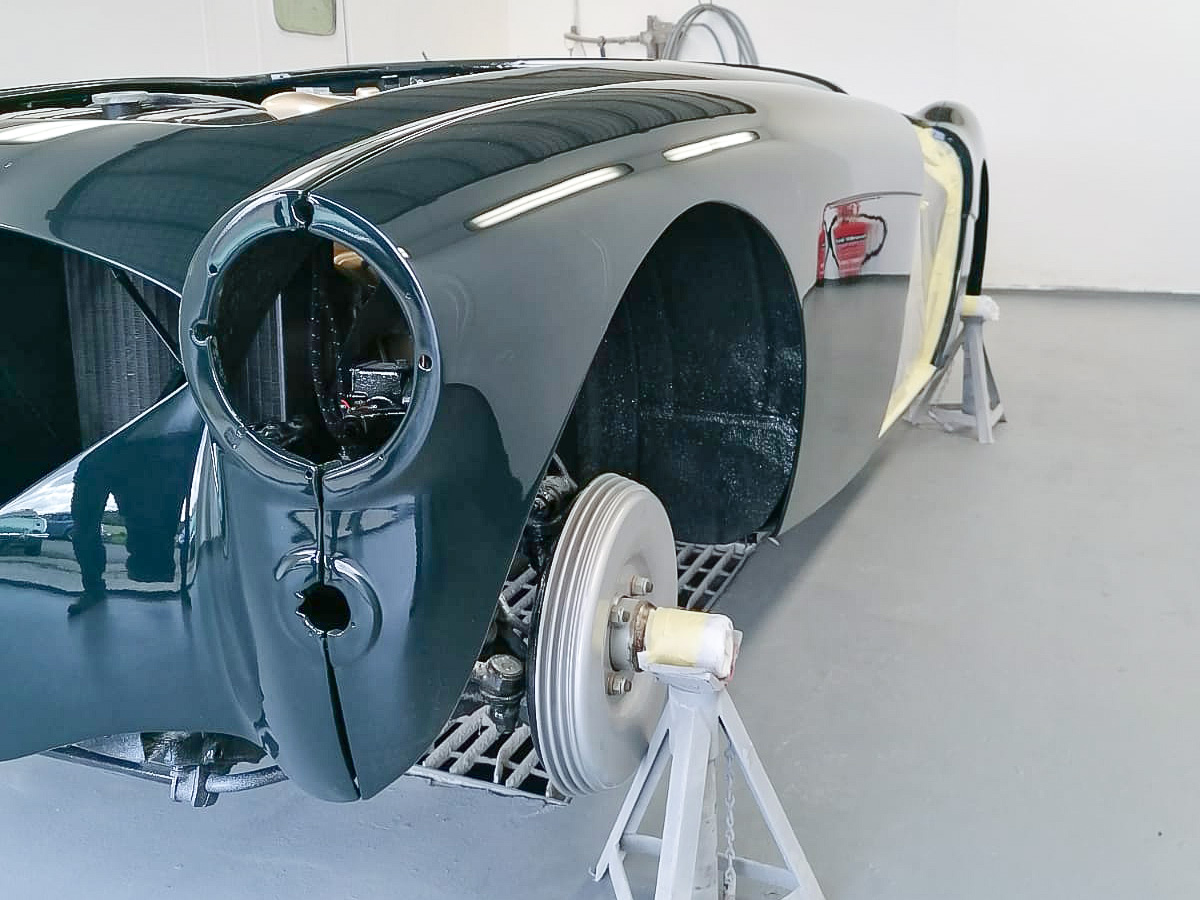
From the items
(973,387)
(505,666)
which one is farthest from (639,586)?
(973,387)

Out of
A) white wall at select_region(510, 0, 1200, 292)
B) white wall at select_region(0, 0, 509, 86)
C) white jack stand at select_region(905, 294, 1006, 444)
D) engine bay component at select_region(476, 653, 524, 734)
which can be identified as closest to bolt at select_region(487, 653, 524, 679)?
engine bay component at select_region(476, 653, 524, 734)

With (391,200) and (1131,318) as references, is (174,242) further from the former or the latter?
(1131,318)

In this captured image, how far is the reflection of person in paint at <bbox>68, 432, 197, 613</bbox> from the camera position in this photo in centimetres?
93

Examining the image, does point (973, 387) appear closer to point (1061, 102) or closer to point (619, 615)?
point (619, 615)

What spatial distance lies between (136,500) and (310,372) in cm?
20

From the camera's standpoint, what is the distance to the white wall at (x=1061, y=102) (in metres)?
6.29

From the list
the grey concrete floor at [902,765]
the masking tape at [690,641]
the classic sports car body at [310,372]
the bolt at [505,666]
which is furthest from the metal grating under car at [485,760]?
the classic sports car body at [310,372]

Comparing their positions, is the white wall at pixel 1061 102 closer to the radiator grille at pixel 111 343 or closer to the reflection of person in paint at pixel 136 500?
the radiator grille at pixel 111 343

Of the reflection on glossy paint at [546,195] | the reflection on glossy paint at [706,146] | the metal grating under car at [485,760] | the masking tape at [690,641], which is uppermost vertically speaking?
the reflection on glossy paint at [706,146]

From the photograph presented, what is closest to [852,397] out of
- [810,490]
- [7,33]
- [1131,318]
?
[810,490]

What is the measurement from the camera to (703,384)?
162cm

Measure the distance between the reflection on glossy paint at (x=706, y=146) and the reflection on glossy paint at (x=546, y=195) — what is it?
0.33 ft

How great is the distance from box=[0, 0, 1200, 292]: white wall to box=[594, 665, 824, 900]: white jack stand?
5.51m

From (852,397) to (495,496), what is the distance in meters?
1.01
